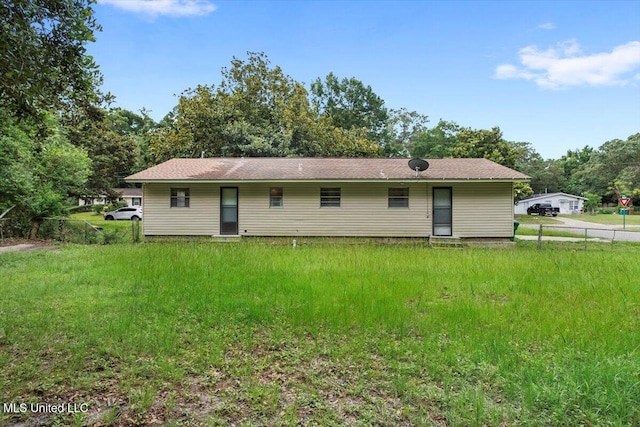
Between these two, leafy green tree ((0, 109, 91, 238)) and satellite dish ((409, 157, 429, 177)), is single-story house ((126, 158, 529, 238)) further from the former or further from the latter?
leafy green tree ((0, 109, 91, 238))

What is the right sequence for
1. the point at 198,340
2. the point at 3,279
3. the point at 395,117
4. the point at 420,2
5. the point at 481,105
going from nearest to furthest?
the point at 198,340, the point at 3,279, the point at 420,2, the point at 481,105, the point at 395,117

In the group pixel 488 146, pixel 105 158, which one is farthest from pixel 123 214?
pixel 488 146

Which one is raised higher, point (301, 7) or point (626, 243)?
point (301, 7)

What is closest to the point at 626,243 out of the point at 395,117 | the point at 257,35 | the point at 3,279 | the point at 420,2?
the point at 420,2

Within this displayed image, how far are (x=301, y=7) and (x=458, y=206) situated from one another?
10.5 m

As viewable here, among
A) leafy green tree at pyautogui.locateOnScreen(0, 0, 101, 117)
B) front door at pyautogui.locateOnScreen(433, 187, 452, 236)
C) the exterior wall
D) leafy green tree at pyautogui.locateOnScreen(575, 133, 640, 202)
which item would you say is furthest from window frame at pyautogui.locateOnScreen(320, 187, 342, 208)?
leafy green tree at pyautogui.locateOnScreen(575, 133, 640, 202)

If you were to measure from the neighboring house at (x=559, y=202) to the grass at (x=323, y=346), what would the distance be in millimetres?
38125

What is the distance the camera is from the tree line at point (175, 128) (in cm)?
356

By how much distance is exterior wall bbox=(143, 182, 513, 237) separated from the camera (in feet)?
40.6

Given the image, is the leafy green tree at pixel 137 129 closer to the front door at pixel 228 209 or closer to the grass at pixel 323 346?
the front door at pixel 228 209

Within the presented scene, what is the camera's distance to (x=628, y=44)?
1673 centimetres

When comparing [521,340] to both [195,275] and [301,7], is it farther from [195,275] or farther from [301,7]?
[301,7]

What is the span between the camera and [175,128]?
24.2 m

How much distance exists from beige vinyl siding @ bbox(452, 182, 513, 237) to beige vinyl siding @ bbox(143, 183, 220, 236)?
28.3 ft
